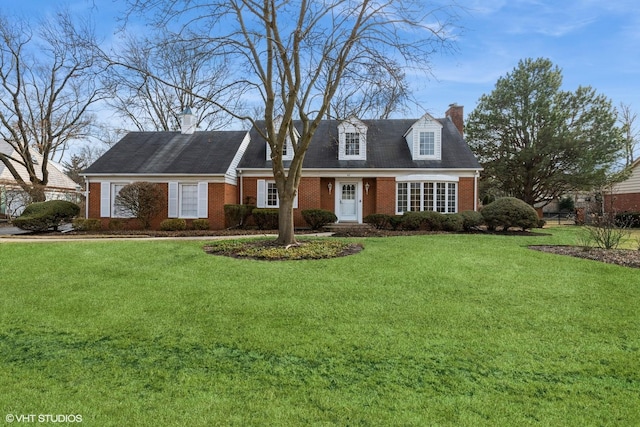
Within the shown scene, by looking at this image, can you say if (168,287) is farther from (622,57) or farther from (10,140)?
(10,140)

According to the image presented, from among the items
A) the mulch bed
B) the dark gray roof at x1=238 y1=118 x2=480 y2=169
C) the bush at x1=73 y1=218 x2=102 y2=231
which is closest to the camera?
the mulch bed

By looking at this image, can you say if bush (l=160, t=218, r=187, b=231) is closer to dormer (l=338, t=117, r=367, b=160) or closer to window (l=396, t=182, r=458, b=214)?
dormer (l=338, t=117, r=367, b=160)

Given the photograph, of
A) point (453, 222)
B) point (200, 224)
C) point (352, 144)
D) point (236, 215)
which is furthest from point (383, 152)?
point (200, 224)

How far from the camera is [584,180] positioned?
920 inches

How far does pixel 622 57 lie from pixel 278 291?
13723 millimetres

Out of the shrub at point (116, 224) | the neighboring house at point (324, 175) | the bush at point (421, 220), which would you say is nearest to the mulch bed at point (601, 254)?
the bush at point (421, 220)

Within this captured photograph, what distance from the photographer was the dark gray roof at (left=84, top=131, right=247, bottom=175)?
58.6ft

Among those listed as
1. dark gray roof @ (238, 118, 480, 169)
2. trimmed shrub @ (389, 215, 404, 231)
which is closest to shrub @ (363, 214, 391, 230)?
trimmed shrub @ (389, 215, 404, 231)

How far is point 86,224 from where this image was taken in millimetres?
16984

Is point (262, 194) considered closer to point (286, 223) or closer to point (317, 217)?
point (317, 217)

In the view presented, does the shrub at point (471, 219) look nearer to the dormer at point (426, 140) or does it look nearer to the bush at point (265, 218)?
the dormer at point (426, 140)

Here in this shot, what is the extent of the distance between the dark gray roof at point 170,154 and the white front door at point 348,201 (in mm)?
5749

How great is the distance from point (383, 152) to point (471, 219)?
226 inches

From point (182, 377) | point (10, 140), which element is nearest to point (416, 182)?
point (182, 377)
